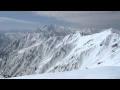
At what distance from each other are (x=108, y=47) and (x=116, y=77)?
111 metres

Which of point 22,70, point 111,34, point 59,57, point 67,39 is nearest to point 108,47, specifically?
point 111,34

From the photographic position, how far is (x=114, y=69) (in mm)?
3924
